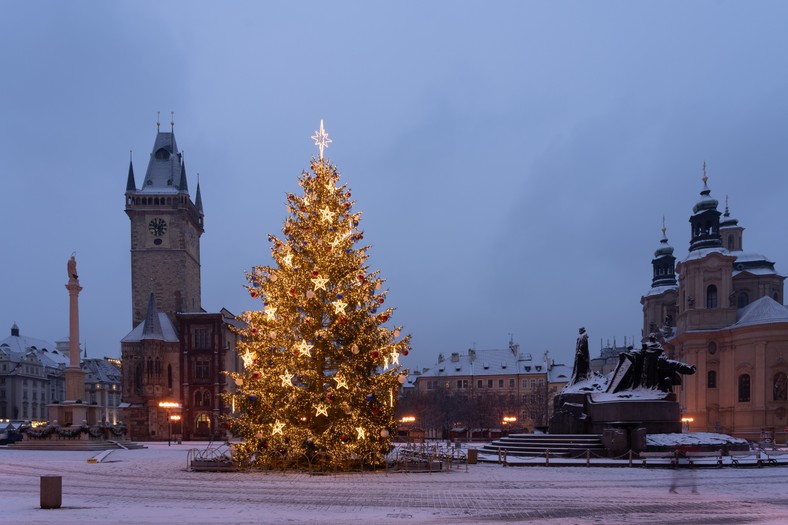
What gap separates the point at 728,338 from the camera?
74.1m

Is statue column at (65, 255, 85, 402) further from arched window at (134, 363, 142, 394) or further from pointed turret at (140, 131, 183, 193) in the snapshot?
pointed turret at (140, 131, 183, 193)

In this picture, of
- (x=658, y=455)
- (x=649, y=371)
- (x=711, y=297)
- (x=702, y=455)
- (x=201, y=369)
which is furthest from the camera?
(x=201, y=369)

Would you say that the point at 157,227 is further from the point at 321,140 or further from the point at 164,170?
the point at 321,140

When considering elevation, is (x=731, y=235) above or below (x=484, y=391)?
above

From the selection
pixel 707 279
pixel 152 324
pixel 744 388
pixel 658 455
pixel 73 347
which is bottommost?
pixel 744 388

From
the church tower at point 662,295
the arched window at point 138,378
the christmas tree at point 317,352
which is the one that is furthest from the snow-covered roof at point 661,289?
the christmas tree at point 317,352

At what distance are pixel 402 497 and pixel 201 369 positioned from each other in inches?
2521

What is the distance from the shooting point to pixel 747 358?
2808 inches

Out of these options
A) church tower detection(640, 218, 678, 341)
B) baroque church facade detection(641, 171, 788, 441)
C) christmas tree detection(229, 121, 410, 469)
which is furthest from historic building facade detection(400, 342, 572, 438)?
christmas tree detection(229, 121, 410, 469)

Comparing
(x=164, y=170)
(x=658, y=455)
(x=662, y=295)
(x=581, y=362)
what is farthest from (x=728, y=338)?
(x=164, y=170)

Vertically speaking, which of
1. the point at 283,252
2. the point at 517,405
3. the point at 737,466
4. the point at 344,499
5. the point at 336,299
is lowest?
the point at 517,405

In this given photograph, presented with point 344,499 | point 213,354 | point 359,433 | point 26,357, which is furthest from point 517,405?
point 344,499

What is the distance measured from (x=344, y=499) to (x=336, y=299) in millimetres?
9088

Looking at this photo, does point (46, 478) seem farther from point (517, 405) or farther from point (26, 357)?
point (26, 357)
